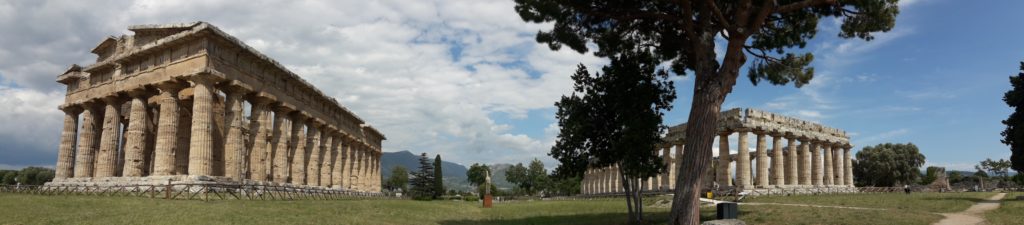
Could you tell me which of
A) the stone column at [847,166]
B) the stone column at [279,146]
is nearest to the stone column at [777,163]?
the stone column at [847,166]

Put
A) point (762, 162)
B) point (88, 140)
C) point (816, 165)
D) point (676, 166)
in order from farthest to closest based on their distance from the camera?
point (676, 166), point (816, 165), point (762, 162), point (88, 140)

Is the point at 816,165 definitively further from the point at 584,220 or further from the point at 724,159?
the point at 584,220

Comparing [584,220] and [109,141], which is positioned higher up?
[109,141]

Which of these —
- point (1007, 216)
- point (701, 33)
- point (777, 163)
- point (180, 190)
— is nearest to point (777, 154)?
point (777, 163)

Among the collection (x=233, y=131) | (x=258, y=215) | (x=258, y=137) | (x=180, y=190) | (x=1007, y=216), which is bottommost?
(x=258, y=215)

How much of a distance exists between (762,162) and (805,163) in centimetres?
628

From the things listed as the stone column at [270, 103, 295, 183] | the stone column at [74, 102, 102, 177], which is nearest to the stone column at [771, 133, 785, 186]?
the stone column at [270, 103, 295, 183]

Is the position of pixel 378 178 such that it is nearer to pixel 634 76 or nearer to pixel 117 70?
pixel 117 70

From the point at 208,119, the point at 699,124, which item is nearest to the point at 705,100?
the point at 699,124

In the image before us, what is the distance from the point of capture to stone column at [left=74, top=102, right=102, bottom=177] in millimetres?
39469

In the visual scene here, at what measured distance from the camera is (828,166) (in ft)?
184

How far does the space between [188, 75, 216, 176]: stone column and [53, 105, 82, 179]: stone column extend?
13.7 metres

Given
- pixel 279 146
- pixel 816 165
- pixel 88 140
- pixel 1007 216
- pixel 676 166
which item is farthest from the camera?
pixel 676 166

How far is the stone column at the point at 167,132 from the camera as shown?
32219 mm
